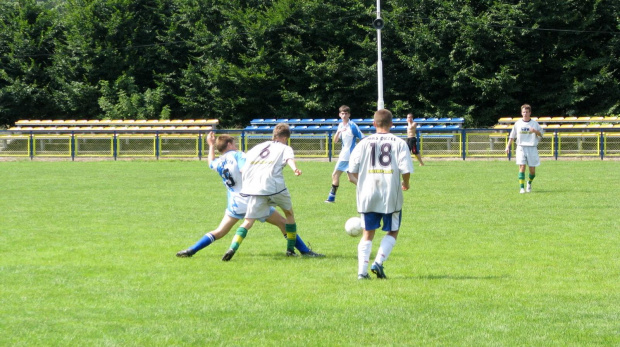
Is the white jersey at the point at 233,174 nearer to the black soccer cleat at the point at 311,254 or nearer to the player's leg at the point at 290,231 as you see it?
the player's leg at the point at 290,231

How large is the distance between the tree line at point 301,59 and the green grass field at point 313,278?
1059 inches

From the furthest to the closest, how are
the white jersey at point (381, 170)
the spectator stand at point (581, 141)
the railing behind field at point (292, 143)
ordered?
the railing behind field at point (292, 143), the spectator stand at point (581, 141), the white jersey at point (381, 170)

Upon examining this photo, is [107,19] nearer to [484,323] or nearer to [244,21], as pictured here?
[244,21]

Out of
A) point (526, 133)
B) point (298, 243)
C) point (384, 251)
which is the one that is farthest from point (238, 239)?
point (526, 133)

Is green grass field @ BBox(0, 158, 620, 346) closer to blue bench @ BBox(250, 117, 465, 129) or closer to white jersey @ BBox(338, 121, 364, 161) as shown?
white jersey @ BBox(338, 121, 364, 161)

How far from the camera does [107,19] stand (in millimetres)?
47812

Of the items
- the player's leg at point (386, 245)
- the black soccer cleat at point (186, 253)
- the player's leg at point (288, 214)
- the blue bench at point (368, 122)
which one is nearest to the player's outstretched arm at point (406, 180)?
the player's leg at point (386, 245)

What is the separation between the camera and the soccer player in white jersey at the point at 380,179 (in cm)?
794

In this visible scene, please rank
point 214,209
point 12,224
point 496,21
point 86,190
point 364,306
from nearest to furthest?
point 364,306
point 12,224
point 214,209
point 86,190
point 496,21

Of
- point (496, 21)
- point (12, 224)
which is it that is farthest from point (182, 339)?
point (496, 21)

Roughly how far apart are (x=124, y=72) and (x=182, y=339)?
1692 inches

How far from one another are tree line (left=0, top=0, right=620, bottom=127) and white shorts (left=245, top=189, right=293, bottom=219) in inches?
1328

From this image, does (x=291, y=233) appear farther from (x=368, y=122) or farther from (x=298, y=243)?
(x=368, y=122)

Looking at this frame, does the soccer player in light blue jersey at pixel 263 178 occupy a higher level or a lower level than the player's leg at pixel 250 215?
higher
